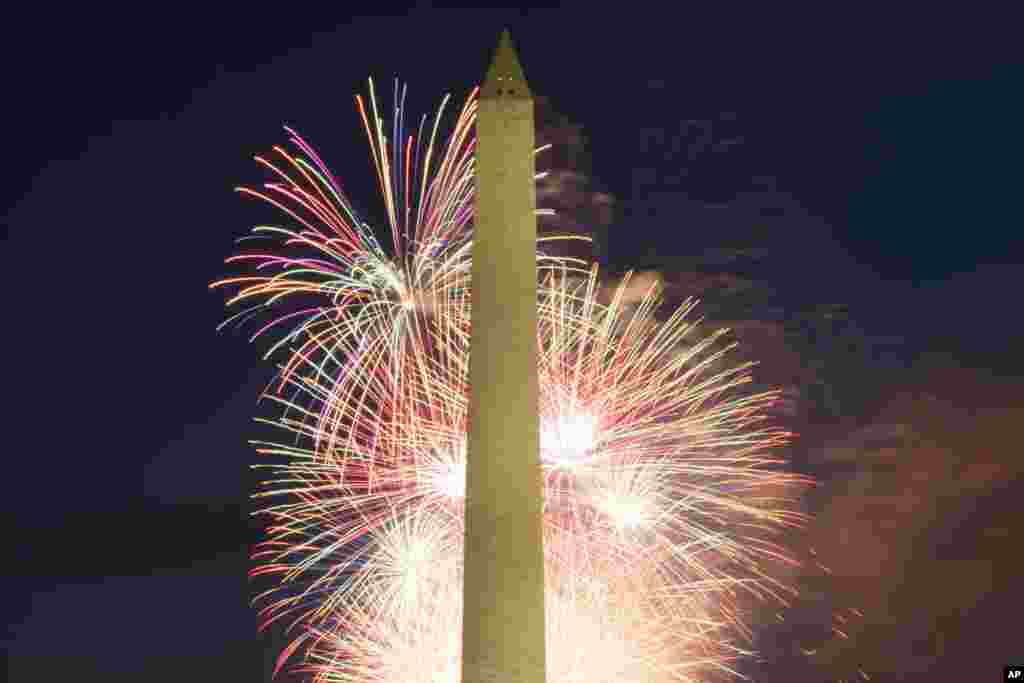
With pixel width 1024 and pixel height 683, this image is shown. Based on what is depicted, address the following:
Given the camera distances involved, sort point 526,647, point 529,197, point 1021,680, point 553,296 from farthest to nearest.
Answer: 1. point 1021,680
2. point 553,296
3. point 529,197
4. point 526,647

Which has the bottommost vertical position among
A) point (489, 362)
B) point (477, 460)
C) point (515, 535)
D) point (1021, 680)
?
point (1021, 680)

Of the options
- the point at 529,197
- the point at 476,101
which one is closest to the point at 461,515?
the point at 529,197

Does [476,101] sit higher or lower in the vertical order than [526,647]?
higher

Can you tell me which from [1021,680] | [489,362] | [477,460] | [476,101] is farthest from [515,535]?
[1021,680]

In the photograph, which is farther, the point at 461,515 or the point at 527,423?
the point at 461,515

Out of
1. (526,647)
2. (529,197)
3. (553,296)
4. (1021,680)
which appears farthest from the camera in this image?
(1021,680)

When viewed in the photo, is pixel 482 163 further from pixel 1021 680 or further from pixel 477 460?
pixel 1021 680
